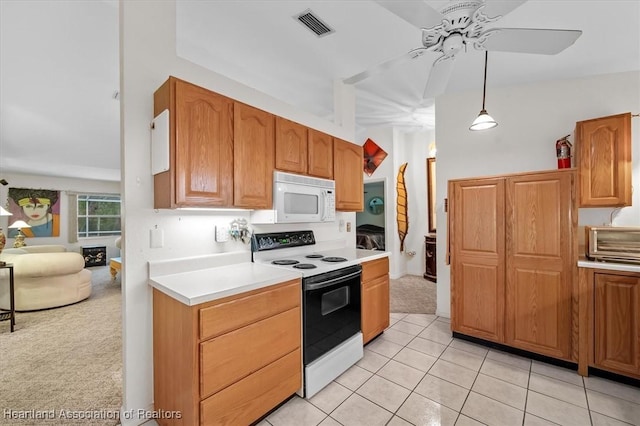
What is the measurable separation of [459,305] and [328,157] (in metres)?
2.07

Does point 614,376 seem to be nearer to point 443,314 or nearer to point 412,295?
Result: point 443,314

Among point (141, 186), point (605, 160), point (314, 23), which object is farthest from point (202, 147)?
point (605, 160)

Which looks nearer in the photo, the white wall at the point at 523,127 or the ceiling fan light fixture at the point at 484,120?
the ceiling fan light fixture at the point at 484,120

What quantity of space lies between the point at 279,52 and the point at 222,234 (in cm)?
180

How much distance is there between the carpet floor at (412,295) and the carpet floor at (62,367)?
3.15m

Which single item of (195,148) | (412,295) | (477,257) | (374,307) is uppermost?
(195,148)

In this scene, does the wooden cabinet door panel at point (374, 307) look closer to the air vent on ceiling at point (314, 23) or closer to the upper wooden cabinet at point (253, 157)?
the upper wooden cabinet at point (253, 157)

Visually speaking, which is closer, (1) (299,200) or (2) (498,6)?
(2) (498,6)

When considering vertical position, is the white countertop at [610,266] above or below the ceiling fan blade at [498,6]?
below

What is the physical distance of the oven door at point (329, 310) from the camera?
191 cm

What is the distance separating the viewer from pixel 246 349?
5.08 feet

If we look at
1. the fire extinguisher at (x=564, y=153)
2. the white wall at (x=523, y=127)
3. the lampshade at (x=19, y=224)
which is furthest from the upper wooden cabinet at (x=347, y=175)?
the lampshade at (x=19, y=224)

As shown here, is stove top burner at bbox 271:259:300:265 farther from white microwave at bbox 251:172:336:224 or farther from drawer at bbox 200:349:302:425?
drawer at bbox 200:349:302:425

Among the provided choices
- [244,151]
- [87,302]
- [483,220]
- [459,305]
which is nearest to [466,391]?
[459,305]
